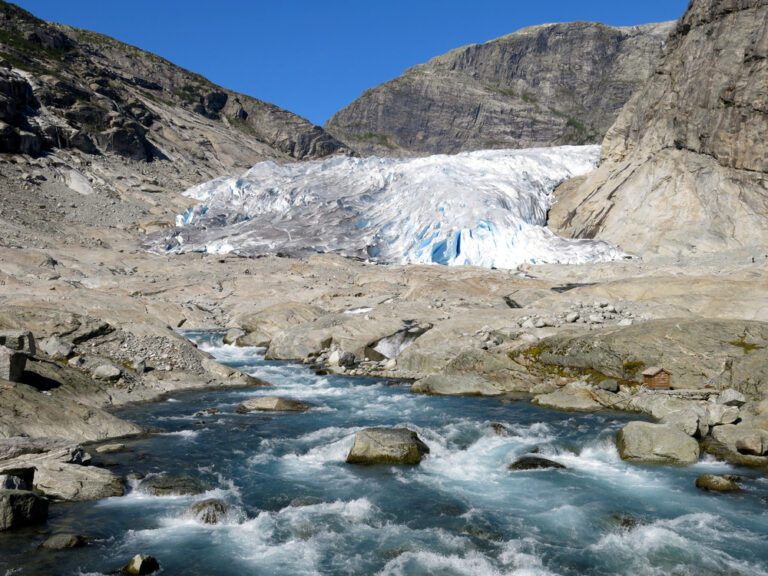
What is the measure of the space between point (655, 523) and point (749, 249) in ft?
112

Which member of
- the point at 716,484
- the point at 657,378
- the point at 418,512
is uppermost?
the point at 657,378

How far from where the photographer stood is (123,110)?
82.9 metres

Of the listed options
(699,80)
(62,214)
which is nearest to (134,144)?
(62,214)

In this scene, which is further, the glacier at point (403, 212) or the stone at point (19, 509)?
the glacier at point (403, 212)

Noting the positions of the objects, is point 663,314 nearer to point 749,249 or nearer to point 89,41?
point 749,249

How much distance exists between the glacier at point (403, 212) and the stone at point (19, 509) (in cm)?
3804

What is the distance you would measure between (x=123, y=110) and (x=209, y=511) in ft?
278

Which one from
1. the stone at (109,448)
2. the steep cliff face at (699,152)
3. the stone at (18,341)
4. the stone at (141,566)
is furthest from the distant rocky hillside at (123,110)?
the stone at (141,566)

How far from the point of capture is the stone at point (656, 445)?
40.7 ft

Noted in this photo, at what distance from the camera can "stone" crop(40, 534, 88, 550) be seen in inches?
330

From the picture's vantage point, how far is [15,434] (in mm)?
11516

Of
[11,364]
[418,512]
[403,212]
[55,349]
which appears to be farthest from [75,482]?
[403,212]

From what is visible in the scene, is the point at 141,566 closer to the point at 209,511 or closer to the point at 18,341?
the point at 209,511

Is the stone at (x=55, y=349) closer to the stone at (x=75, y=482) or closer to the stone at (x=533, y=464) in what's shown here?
the stone at (x=75, y=482)
